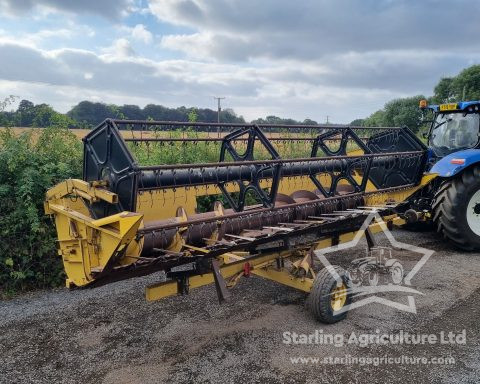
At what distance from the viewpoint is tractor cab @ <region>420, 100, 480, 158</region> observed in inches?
256

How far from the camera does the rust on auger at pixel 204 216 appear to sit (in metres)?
3.02

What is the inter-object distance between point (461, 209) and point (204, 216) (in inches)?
157

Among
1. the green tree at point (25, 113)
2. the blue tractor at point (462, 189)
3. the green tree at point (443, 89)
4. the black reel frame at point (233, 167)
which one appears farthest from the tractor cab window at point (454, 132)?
the green tree at point (443, 89)

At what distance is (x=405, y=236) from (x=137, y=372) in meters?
5.67

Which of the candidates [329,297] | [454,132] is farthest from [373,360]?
[454,132]

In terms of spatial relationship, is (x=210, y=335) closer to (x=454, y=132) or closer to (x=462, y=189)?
(x=462, y=189)

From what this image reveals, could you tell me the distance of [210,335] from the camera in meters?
3.79

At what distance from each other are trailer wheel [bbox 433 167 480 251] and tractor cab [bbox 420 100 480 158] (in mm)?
800

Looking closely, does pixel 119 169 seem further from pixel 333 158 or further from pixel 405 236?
pixel 405 236

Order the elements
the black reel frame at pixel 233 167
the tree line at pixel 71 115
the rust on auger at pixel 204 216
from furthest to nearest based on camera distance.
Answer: the tree line at pixel 71 115
the black reel frame at pixel 233 167
the rust on auger at pixel 204 216

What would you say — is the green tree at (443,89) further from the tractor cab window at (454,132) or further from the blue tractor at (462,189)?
the blue tractor at (462,189)

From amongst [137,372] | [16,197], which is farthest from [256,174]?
[16,197]

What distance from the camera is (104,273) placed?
2932 millimetres

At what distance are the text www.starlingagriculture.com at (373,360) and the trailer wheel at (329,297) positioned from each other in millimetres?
525
